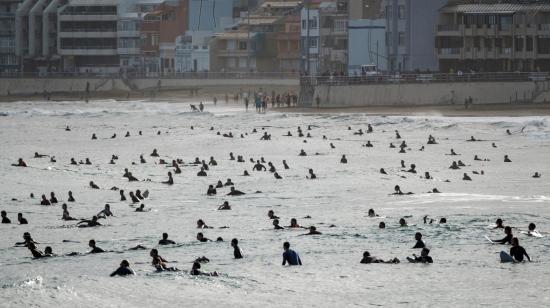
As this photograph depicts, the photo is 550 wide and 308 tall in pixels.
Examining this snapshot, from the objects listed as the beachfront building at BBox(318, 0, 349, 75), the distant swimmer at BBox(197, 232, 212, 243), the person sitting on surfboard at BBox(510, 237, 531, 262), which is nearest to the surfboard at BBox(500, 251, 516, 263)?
the person sitting on surfboard at BBox(510, 237, 531, 262)

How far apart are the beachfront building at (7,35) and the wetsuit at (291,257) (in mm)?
100097

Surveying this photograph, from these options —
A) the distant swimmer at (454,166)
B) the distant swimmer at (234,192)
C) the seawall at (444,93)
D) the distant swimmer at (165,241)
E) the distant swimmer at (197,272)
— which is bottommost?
the distant swimmer at (197,272)

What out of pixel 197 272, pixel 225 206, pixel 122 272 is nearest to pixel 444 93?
pixel 225 206

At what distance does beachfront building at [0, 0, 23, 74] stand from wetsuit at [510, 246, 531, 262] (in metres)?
101

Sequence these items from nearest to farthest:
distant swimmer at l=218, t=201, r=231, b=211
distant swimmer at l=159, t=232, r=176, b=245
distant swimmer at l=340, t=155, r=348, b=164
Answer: distant swimmer at l=159, t=232, r=176, b=245, distant swimmer at l=218, t=201, r=231, b=211, distant swimmer at l=340, t=155, r=348, b=164

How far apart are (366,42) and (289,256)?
7239cm

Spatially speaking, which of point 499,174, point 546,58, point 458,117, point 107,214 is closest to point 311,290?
point 107,214

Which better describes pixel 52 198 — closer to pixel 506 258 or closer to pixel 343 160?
pixel 343 160

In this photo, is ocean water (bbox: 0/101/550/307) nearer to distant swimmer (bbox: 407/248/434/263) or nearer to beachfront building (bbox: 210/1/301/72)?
distant swimmer (bbox: 407/248/434/263)

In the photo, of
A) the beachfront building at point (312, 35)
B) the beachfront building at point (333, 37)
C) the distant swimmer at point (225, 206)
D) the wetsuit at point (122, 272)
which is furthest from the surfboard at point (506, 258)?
the beachfront building at point (312, 35)

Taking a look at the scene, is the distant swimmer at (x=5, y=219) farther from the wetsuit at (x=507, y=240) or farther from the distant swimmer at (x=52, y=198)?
the wetsuit at (x=507, y=240)

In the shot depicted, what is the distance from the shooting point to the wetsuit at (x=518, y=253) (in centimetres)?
3092

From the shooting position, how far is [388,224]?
1438 inches

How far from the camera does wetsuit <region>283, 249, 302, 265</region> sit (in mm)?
31047
